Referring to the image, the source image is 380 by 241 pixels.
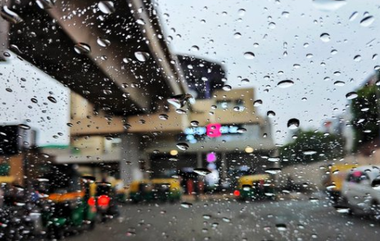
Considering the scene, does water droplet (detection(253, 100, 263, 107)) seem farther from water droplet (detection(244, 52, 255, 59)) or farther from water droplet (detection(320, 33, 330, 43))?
water droplet (detection(320, 33, 330, 43))

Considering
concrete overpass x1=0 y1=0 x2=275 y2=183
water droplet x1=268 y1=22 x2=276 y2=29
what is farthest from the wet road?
water droplet x1=268 y1=22 x2=276 y2=29

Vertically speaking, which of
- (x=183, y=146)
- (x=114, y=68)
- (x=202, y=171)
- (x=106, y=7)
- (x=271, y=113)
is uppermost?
(x=106, y=7)

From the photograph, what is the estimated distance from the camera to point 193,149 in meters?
1.43

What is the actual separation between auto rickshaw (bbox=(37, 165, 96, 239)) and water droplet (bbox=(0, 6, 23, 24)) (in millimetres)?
675

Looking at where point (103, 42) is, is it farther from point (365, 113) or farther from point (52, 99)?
point (365, 113)

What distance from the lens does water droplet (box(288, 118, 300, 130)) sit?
4.51ft

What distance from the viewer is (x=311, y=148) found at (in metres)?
1.40

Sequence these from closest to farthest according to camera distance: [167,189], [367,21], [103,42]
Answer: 1. [367,21]
2. [167,189]
3. [103,42]

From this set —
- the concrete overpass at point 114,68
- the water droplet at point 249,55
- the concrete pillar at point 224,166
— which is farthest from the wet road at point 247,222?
the water droplet at point 249,55

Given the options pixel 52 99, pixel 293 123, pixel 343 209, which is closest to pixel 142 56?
pixel 52 99

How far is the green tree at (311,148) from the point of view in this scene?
4.48ft

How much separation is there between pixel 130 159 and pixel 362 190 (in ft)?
3.12

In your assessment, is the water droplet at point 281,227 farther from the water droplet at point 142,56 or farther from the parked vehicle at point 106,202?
the water droplet at point 142,56

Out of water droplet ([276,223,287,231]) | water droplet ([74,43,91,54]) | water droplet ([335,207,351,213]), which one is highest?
water droplet ([74,43,91,54])
